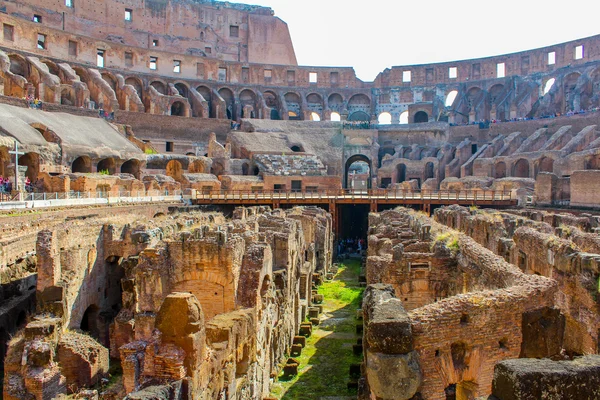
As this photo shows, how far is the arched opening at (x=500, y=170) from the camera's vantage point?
43844 millimetres

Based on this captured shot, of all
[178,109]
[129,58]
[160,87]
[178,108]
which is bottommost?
[178,109]

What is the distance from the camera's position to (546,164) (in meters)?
40.9

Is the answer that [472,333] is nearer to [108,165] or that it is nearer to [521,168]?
[108,165]

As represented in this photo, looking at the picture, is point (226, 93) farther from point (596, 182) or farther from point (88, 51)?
point (596, 182)

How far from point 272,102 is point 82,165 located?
3194 cm

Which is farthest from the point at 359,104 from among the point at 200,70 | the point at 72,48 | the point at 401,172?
the point at 72,48

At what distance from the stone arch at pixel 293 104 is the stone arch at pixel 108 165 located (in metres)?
29.8

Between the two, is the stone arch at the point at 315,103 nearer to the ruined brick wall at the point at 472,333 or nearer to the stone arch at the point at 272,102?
the stone arch at the point at 272,102

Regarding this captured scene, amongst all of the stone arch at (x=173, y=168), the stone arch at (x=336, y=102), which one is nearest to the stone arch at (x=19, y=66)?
the stone arch at (x=173, y=168)

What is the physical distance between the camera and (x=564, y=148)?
39281mm

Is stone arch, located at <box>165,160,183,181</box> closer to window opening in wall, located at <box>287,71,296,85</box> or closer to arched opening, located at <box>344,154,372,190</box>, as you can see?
arched opening, located at <box>344,154,372,190</box>

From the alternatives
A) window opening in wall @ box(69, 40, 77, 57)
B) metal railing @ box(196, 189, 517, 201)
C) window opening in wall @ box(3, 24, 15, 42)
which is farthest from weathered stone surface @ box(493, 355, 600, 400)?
window opening in wall @ box(69, 40, 77, 57)

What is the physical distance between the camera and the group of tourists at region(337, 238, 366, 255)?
31.4 metres

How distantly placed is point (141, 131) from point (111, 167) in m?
12.0
